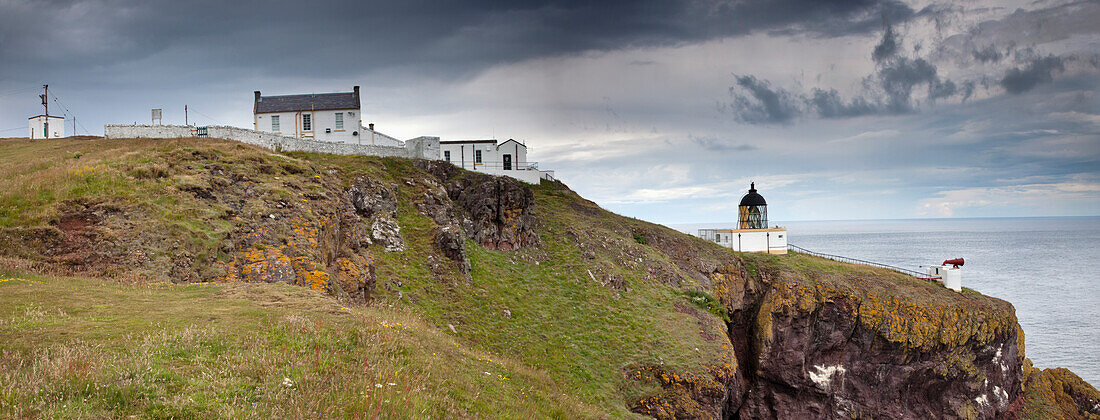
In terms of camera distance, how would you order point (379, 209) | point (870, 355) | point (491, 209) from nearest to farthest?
point (379, 209), point (870, 355), point (491, 209)

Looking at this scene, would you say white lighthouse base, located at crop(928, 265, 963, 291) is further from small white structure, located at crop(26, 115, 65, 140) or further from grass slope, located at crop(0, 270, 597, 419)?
small white structure, located at crop(26, 115, 65, 140)

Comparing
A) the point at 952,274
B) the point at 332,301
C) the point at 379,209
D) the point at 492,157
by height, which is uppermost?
the point at 492,157

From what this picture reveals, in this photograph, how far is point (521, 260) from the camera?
32.4 metres

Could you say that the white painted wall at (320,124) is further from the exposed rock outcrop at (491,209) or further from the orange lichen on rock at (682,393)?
the orange lichen on rock at (682,393)

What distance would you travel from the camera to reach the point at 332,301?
1421 centimetres

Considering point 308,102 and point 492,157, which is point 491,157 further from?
point 308,102

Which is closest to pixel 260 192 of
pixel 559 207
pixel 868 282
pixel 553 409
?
pixel 553 409

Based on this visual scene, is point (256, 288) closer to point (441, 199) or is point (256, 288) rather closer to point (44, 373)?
point (44, 373)

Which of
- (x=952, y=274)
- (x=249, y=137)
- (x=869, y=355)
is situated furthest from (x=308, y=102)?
(x=952, y=274)

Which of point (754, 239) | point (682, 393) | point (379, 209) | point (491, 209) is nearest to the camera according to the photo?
point (682, 393)

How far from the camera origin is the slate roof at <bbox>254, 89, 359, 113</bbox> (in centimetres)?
4150

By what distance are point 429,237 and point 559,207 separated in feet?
50.0

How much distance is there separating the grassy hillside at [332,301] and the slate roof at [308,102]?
8.33 m

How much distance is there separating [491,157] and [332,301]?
1328 inches
